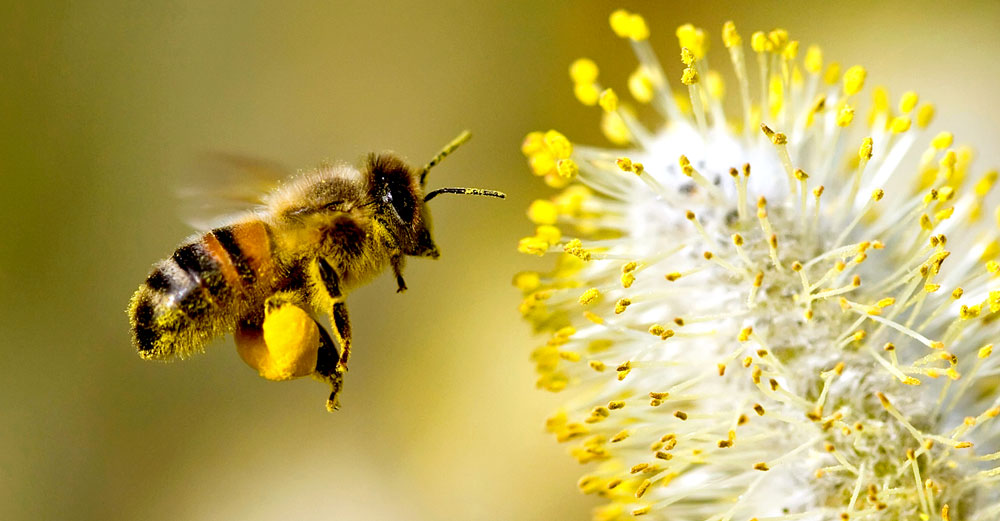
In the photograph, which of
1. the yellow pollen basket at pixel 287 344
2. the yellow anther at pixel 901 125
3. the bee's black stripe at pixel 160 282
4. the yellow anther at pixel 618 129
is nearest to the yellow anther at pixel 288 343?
the yellow pollen basket at pixel 287 344

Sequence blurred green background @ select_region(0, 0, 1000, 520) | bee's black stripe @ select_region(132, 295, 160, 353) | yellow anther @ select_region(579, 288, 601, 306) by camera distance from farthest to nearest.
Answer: blurred green background @ select_region(0, 0, 1000, 520), yellow anther @ select_region(579, 288, 601, 306), bee's black stripe @ select_region(132, 295, 160, 353)

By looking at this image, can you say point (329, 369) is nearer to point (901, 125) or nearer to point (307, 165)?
point (901, 125)

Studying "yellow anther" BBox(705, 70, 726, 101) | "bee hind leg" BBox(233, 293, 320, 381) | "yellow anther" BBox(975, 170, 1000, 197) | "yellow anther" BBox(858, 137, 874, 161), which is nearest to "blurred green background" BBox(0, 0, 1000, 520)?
"yellow anther" BBox(975, 170, 1000, 197)

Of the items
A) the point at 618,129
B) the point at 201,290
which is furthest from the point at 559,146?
the point at 201,290

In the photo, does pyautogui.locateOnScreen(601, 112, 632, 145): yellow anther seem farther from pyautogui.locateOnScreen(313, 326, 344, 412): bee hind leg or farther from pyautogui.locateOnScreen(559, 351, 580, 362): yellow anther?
pyautogui.locateOnScreen(313, 326, 344, 412): bee hind leg

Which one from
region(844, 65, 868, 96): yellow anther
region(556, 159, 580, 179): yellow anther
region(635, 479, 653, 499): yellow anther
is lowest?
region(635, 479, 653, 499): yellow anther

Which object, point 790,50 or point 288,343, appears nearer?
point 288,343

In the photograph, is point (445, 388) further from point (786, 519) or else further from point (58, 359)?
point (786, 519)

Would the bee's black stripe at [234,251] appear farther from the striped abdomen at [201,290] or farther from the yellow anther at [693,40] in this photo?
the yellow anther at [693,40]
